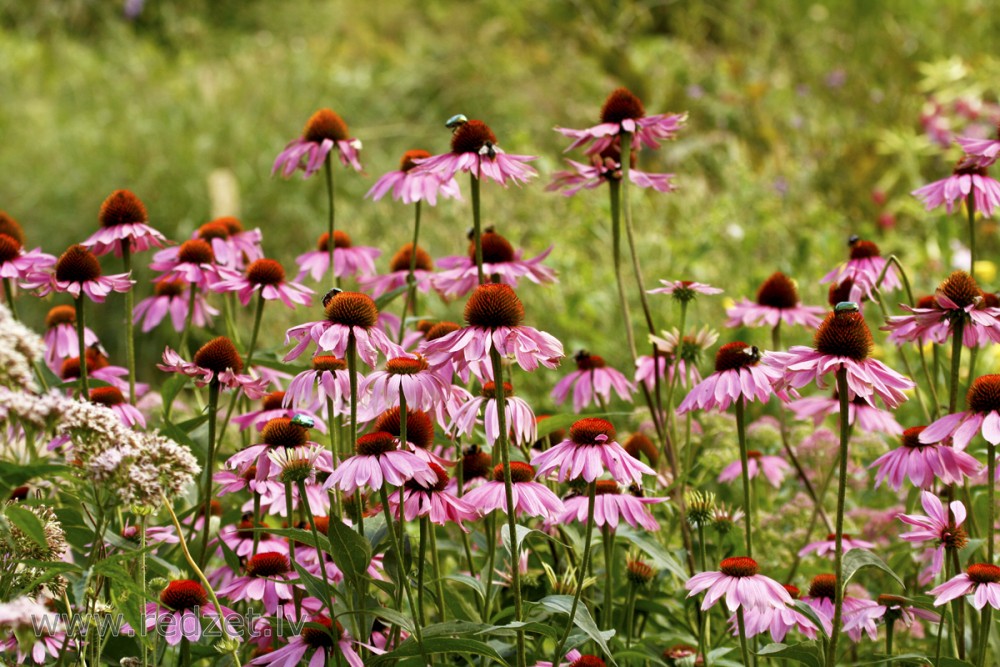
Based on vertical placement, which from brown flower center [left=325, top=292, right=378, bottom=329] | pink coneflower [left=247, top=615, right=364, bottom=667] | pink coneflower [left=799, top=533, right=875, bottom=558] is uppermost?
brown flower center [left=325, top=292, right=378, bottom=329]

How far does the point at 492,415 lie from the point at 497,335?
18 centimetres

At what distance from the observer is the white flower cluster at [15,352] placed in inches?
44.9

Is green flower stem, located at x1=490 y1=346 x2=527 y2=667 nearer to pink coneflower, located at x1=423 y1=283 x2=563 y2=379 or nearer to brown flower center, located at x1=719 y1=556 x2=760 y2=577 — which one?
pink coneflower, located at x1=423 y1=283 x2=563 y2=379

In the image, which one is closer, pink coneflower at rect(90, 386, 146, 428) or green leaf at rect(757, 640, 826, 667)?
green leaf at rect(757, 640, 826, 667)

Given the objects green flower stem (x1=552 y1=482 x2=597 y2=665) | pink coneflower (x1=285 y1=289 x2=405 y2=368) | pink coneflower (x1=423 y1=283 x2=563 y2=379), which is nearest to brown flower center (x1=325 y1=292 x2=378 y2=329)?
pink coneflower (x1=285 y1=289 x2=405 y2=368)

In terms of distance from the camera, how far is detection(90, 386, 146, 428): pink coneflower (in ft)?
5.88

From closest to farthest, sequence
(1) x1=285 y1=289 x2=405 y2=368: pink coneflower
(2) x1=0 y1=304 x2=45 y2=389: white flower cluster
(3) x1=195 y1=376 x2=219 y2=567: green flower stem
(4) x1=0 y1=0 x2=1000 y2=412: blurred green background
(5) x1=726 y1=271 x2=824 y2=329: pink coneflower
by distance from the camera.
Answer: (2) x1=0 y1=304 x2=45 y2=389: white flower cluster
(1) x1=285 y1=289 x2=405 y2=368: pink coneflower
(3) x1=195 y1=376 x2=219 y2=567: green flower stem
(5) x1=726 y1=271 x2=824 y2=329: pink coneflower
(4) x1=0 y1=0 x2=1000 y2=412: blurred green background

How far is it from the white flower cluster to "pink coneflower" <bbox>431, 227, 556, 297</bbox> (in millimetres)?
863

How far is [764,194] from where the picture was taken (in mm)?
5191

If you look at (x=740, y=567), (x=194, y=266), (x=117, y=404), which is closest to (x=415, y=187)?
(x=194, y=266)

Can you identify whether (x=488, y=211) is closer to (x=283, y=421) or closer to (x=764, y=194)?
(x=764, y=194)

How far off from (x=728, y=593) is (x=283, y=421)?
0.66 m

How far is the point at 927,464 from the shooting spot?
1.66 m

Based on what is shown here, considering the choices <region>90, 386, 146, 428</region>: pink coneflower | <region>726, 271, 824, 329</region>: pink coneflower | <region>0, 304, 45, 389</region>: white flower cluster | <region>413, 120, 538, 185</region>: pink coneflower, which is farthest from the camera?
<region>726, 271, 824, 329</region>: pink coneflower
